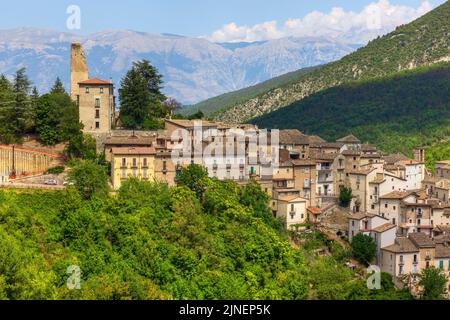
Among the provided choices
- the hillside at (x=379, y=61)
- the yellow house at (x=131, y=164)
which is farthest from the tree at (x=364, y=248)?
the hillside at (x=379, y=61)

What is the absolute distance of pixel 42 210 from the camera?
3788 centimetres

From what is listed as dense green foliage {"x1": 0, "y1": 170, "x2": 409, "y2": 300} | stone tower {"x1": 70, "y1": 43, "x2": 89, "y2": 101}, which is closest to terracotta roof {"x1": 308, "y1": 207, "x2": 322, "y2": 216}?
dense green foliage {"x1": 0, "y1": 170, "x2": 409, "y2": 300}

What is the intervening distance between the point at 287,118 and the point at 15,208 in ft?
258

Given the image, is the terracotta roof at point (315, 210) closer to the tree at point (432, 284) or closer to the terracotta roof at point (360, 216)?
the terracotta roof at point (360, 216)

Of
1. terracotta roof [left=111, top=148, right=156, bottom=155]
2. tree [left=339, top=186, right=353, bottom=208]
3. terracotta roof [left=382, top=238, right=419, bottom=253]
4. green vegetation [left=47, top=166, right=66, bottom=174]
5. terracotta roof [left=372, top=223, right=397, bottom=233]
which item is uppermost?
terracotta roof [left=111, top=148, right=156, bottom=155]

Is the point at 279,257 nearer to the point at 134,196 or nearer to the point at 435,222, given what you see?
the point at 134,196

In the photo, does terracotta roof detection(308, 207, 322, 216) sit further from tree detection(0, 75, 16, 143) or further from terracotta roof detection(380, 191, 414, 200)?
tree detection(0, 75, 16, 143)

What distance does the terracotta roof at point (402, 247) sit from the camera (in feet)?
146

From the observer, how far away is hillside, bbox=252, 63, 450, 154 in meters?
91.0

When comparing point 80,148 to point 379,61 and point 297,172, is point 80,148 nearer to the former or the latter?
point 297,172

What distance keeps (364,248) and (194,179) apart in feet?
41.0

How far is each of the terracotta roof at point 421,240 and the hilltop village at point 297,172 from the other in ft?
0.27

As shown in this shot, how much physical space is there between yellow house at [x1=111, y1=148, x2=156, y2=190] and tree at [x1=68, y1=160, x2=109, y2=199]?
121 inches
